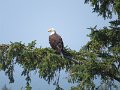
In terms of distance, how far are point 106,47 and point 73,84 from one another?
2.12m

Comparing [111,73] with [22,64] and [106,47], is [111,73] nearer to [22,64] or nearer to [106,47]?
[106,47]

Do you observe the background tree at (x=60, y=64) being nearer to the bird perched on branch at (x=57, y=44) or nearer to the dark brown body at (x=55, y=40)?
the bird perched on branch at (x=57, y=44)

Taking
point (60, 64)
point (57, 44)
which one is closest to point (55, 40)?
point (57, 44)

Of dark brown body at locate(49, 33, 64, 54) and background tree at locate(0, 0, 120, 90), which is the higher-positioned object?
dark brown body at locate(49, 33, 64, 54)

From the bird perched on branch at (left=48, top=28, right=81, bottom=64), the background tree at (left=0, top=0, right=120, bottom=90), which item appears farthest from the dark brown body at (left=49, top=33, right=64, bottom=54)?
the background tree at (left=0, top=0, right=120, bottom=90)

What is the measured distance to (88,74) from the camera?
8305mm

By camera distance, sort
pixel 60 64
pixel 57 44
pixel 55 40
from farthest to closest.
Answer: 1. pixel 55 40
2. pixel 57 44
3. pixel 60 64

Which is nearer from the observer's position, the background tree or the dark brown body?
the background tree

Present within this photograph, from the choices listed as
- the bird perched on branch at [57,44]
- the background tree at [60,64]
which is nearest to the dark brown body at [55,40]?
the bird perched on branch at [57,44]

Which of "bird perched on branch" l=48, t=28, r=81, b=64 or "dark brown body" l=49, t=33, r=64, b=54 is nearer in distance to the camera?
"bird perched on branch" l=48, t=28, r=81, b=64

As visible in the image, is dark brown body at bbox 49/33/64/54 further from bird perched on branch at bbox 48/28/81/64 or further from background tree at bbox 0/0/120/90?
background tree at bbox 0/0/120/90

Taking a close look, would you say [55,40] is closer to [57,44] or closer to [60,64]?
[57,44]

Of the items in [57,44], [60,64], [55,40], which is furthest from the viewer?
[55,40]

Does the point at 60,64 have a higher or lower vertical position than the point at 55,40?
lower
